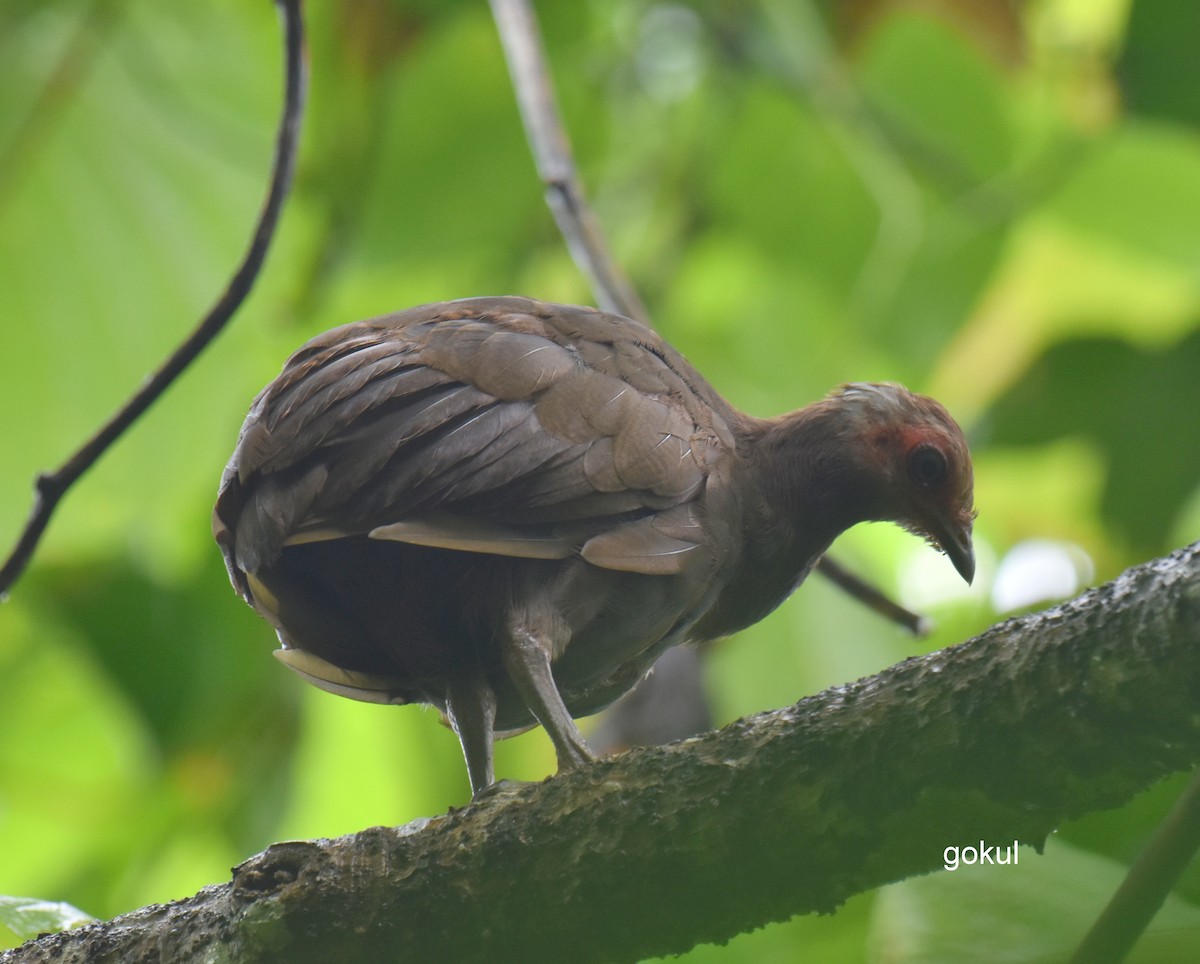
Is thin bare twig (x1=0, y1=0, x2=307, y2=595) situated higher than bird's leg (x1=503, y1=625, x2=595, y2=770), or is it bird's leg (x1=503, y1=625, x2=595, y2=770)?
thin bare twig (x1=0, y1=0, x2=307, y2=595)

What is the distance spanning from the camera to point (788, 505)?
12.8 feet

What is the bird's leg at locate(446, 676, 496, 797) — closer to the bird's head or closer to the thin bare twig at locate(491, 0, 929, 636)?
Answer: the thin bare twig at locate(491, 0, 929, 636)

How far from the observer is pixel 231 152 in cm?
562

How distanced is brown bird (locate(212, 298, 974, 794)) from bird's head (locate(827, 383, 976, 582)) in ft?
0.21

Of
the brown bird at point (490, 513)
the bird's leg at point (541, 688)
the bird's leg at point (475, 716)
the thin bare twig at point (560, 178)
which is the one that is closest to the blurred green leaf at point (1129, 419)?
the brown bird at point (490, 513)

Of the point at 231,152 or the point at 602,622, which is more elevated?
the point at 231,152

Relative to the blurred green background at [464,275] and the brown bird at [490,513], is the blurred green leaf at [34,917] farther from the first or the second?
the blurred green background at [464,275]

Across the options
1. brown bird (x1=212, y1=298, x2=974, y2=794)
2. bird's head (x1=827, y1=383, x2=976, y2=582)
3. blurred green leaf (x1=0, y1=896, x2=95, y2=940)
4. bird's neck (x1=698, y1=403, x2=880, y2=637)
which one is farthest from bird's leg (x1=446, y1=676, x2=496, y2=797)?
bird's head (x1=827, y1=383, x2=976, y2=582)

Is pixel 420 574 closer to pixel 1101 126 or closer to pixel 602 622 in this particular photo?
pixel 602 622

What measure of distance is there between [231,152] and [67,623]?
6.24ft

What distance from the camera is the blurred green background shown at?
5309 millimetres

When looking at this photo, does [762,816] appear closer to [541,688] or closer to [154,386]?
[541,688]

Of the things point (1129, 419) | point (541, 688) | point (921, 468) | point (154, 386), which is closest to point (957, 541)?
point (921, 468)

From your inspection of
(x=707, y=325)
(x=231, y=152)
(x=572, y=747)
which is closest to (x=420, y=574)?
(x=572, y=747)
